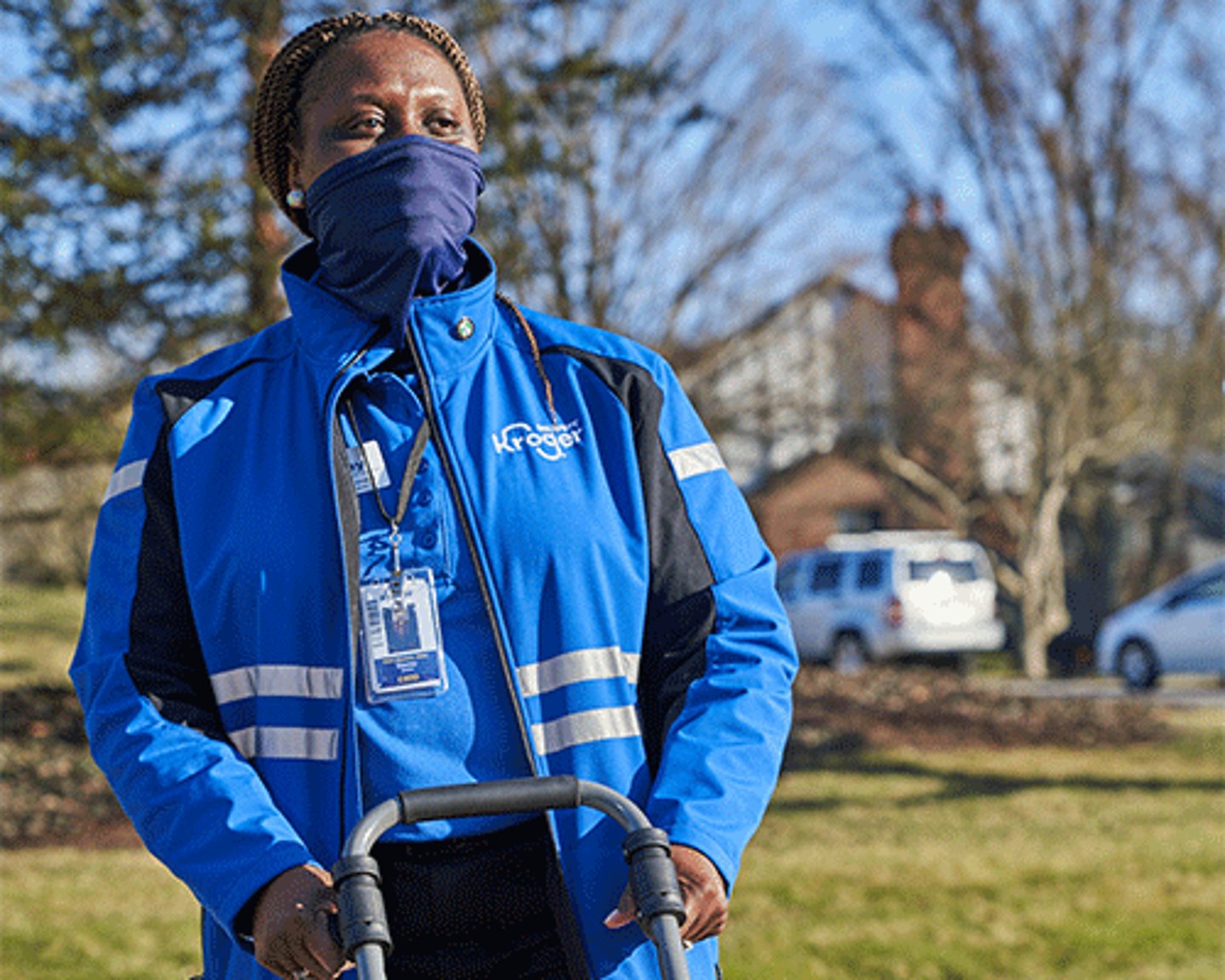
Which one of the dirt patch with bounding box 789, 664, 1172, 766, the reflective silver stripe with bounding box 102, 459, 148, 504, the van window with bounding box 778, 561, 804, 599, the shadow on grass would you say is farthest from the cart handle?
the van window with bounding box 778, 561, 804, 599

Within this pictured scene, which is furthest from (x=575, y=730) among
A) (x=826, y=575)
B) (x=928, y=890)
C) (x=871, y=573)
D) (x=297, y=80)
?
(x=826, y=575)

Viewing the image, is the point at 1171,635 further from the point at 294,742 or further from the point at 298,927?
the point at 298,927

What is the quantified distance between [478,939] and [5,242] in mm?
9429

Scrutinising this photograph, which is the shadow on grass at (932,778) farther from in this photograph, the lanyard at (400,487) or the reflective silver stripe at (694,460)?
the lanyard at (400,487)

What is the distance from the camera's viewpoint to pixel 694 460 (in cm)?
224

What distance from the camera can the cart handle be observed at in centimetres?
176

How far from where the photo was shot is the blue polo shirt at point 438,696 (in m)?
2.02

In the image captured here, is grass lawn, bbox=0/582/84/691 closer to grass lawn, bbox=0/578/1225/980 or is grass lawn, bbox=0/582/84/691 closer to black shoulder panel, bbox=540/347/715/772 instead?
grass lawn, bbox=0/578/1225/980

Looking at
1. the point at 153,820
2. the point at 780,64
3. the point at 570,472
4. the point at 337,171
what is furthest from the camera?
the point at 780,64

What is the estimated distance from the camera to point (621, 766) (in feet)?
6.82

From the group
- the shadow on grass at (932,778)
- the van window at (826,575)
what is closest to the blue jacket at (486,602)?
the shadow on grass at (932,778)

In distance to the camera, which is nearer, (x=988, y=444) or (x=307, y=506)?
(x=307, y=506)

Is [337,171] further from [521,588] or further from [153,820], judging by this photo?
[153,820]

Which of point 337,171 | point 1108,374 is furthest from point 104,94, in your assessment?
point 1108,374
